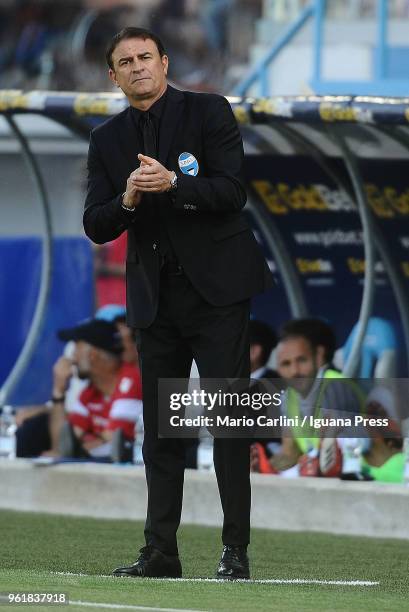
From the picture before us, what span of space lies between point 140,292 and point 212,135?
0.59m

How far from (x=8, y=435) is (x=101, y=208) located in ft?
16.2

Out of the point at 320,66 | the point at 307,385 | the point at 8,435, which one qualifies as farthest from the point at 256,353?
the point at 320,66

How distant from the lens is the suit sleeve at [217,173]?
23.1 ft

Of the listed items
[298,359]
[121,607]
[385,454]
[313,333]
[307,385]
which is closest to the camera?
[121,607]

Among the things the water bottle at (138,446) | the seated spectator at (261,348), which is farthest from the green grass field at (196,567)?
the seated spectator at (261,348)

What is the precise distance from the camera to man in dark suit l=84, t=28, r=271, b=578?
718cm

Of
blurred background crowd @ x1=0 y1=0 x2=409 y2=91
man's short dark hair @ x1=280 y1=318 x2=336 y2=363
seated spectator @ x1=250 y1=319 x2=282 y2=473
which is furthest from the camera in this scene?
blurred background crowd @ x1=0 y1=0 x2=409 y2=91

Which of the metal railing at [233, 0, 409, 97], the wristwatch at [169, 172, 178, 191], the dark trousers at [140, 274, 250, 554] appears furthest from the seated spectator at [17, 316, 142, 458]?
the wristwatch at [169, 172, 178, 191]

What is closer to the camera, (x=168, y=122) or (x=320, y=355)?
(x=168, y=122)

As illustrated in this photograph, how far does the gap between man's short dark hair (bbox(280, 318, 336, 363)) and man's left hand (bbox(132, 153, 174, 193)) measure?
14.4 ft

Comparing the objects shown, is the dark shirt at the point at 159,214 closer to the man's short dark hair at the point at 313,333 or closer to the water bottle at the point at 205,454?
the water bottle at the point at 205,454

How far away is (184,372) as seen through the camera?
24.2ft

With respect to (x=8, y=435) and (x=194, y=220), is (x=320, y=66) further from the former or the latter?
(x=194, y=220)

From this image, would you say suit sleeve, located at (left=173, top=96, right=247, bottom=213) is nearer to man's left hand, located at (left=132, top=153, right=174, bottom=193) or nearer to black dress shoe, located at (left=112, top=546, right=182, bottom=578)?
man's left hand, located at (left=132, top=153, right=174, bottom=193)
